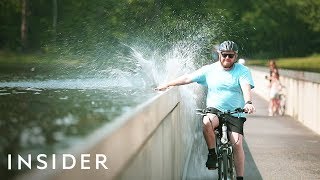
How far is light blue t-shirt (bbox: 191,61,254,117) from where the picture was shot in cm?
838

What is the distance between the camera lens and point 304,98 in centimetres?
1919

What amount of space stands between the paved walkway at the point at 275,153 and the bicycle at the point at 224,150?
5.68 feet

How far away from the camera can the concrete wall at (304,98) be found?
1693 centimetres

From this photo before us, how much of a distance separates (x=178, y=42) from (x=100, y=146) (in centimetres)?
2818

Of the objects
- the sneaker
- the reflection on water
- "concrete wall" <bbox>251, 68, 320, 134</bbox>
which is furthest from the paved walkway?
the reflection on water

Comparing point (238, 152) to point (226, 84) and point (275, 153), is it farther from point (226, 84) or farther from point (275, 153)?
point (275, 153)

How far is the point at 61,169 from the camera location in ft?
8.85

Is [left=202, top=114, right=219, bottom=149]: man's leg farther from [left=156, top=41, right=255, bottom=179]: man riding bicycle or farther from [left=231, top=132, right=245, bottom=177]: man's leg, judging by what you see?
[left=231, top=132, right=245, bottom=177]: man's leg

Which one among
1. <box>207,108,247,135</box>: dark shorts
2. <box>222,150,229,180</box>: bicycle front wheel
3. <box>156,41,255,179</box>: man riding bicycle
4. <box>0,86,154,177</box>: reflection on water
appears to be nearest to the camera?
<box>0,86,154,177</box>: reflection on water

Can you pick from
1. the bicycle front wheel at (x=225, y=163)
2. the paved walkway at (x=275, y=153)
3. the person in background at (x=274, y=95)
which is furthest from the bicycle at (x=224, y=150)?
the person in background at (x=274, y=95)

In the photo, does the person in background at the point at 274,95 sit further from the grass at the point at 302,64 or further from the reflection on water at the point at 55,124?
the grass at the point at 302,64

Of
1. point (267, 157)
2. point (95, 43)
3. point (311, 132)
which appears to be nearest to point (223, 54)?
point (267, 157)

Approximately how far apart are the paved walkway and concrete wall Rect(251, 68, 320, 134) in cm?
28

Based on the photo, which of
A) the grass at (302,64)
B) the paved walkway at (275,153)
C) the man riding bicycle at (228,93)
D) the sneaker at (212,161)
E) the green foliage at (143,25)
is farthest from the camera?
the grass at (302,64)
